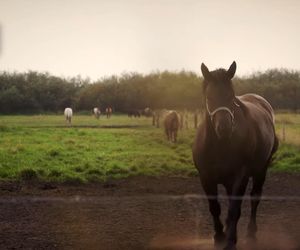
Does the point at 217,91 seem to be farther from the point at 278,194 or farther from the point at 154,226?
the point at 278,194

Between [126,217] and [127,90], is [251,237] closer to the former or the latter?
[126,217]

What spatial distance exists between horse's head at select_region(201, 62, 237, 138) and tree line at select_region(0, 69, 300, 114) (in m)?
9.04

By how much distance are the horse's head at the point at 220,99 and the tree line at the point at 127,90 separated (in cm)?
904

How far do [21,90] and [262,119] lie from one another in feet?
38.4

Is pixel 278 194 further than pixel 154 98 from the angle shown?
No

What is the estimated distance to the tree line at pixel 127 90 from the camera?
13.7 m

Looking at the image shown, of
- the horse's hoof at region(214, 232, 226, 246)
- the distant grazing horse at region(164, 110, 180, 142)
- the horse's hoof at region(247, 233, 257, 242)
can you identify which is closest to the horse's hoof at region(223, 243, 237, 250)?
the horse's hoof at region(214, 232, 226, 246)

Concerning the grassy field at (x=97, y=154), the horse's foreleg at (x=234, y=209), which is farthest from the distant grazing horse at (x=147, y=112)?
the horse's foreleg at (x=234, y=209)

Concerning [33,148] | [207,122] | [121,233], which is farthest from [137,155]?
[207,122]

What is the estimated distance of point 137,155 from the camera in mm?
13141

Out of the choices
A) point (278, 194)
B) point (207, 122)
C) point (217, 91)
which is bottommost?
point (278, 194)

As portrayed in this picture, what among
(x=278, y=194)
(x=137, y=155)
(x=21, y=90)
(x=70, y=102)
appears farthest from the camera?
(x=70, y=102)

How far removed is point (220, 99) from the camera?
427cm

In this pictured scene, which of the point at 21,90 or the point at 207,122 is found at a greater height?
the point at 21,90
